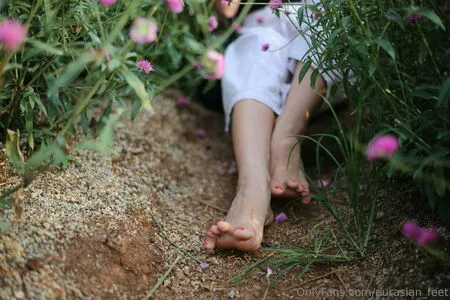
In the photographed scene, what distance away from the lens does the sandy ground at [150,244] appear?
39.5 inches

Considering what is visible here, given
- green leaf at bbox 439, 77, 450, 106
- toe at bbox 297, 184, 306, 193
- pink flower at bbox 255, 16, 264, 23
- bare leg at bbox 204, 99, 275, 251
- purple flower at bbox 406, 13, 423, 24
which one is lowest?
toe at bbox 297, 184, 306, 193

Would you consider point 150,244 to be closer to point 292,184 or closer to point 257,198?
point 257,198

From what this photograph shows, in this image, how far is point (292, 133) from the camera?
147cm

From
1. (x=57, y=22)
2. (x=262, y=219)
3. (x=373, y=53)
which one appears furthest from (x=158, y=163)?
(x=373, y=53)

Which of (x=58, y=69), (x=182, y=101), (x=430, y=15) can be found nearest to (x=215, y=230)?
(x=58, y=69)

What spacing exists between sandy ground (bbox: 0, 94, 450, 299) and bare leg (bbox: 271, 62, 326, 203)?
0.08 meters

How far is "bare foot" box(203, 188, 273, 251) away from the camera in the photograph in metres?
1.19

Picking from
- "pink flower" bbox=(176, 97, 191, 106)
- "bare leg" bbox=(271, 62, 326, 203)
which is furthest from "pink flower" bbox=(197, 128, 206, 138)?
"bare leg" bbox=(271, 62, 326, 203)

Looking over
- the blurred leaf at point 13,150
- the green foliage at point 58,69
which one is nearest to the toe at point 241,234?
the green foliage at point 58,69

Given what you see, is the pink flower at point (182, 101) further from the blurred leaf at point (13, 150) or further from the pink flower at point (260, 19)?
the blurred leaf at point (13, 150)

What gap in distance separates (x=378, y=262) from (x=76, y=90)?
0.89 meters

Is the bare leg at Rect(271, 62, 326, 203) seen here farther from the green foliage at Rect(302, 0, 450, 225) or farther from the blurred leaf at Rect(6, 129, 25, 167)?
the blurred leaf at Rect(6, 129, 25, 167)

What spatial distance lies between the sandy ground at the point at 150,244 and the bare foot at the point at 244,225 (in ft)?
0.12

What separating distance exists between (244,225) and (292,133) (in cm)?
36
